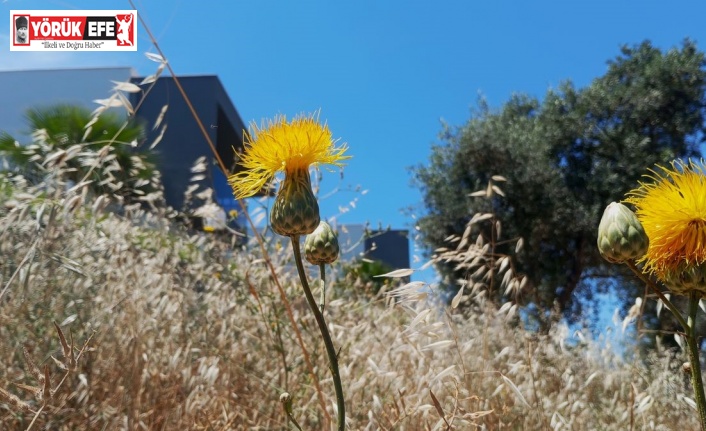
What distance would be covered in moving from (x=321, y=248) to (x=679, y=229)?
60 cm

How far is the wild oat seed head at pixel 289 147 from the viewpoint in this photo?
110 centimetres

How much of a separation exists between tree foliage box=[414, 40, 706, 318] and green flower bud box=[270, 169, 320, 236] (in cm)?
895

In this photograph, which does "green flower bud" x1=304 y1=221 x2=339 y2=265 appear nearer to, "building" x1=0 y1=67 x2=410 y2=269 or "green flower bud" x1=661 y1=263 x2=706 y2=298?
"green flower bud" x1=661 y1=263 x2=706 y2=298

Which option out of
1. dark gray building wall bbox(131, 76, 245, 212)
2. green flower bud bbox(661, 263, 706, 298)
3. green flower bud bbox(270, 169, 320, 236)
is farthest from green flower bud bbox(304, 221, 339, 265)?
dark gray building wall bbox(131, 76, 245, 212)

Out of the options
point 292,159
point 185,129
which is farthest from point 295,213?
point 185,129

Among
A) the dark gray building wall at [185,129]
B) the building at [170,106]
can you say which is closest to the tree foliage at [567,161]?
the building at [170,106]

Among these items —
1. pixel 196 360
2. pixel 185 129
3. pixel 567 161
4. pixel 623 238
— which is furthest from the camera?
pixel 185 129

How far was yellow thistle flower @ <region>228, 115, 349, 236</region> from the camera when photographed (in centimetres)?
106

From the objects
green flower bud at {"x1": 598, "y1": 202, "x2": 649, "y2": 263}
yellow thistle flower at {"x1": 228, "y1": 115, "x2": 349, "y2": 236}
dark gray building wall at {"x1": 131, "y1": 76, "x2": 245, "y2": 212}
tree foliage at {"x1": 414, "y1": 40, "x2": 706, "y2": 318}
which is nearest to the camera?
green flower bud at {"x1": 598, "y1": 202, "x2": 649, "y2": 263}

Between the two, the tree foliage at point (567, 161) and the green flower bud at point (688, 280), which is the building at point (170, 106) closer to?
the tree foliage at point (567, 161)

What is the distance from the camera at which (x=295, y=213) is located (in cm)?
105

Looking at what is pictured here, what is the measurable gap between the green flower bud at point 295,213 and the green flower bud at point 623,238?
468mm

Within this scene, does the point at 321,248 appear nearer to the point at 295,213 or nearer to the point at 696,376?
the point at 295,213

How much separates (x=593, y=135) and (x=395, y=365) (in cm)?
949
